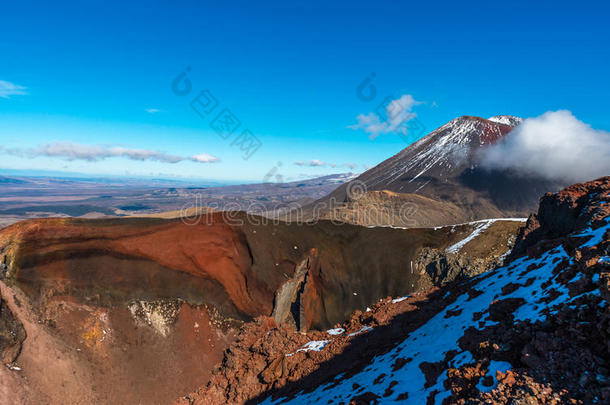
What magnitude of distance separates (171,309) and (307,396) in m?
11.2

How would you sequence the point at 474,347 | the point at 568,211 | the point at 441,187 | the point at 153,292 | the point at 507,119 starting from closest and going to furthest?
the point at 474,347 < the point at 568,211 < the point at 153,292 < the point at 441,187 < the point at 507,119

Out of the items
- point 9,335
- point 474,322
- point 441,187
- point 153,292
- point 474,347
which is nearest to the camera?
point 474,347

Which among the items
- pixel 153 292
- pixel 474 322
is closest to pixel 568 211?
pixel 474 322

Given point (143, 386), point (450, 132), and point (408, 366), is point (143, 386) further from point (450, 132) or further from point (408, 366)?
point (450, 132)

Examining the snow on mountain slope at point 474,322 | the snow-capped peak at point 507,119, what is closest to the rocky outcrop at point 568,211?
the snow on mountain slope at point 474,322

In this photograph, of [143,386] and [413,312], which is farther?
[413,312]

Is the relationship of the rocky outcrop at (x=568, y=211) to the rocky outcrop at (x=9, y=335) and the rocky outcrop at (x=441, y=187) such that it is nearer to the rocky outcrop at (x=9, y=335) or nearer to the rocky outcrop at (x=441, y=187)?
the rocky outcrop at (x=9, y=335)

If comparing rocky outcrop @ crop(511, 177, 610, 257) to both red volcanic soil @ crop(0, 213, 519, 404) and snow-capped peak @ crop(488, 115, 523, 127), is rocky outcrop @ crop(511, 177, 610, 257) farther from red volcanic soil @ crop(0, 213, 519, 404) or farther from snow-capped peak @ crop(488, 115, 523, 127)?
snow-capped peak @ crop(488, 115, 523, 127)

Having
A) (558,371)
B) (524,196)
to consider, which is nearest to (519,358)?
(558,371)

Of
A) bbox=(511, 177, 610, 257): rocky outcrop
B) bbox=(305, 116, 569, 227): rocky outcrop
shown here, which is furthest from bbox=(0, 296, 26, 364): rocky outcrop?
bbox=(305, 116, 569, 227): rocky outcrop

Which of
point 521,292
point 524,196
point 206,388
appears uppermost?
point 524,196

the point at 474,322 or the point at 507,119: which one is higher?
the point at 507,119

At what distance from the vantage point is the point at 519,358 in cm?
703

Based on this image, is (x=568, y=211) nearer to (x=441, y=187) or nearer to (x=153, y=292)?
(x=153, y=292)
